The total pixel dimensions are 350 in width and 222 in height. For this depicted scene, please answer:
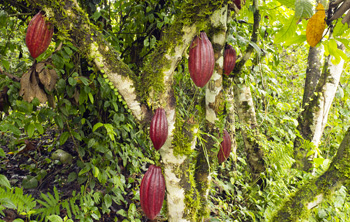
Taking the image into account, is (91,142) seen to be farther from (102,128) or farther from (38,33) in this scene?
(38,33)

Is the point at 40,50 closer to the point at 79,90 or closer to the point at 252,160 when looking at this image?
the point at 79,90

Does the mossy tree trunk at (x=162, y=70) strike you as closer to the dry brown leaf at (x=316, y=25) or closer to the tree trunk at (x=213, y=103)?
the tree trunk at (x=213, y=103)

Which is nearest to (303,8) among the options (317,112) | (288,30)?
(288,30)

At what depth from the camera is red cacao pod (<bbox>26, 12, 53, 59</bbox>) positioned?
995 millimetres

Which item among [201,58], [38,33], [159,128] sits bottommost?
[159,128]

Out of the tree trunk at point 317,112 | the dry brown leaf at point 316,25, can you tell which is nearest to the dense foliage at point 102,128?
the dry brown leaf at point 316,25

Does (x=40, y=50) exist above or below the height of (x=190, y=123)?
above

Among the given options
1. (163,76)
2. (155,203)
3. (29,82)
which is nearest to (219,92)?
(163,76)

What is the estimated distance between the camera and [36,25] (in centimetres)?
99

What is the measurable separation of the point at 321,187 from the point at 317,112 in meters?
1.86

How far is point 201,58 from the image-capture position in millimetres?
1092

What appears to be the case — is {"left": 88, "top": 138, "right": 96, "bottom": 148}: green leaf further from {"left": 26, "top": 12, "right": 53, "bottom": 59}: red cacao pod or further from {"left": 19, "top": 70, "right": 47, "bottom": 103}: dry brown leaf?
{"left": 26, "top": 12, "right": 53, "bottom": 59}: red cacao pod

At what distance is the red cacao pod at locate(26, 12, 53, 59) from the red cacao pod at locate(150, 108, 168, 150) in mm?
606

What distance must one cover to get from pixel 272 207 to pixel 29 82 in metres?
2.08
